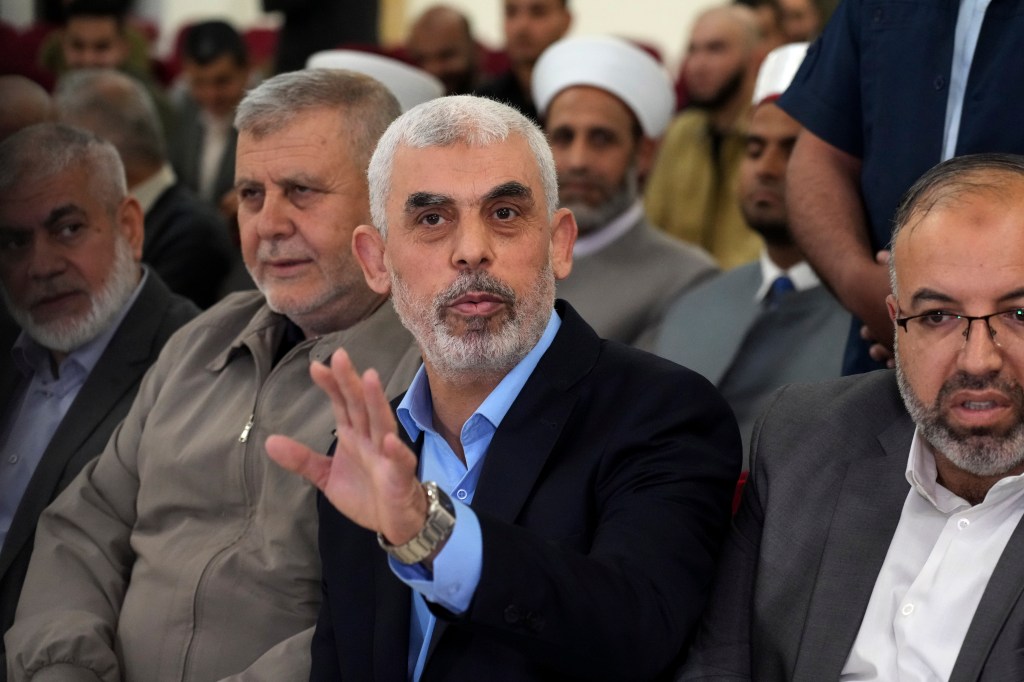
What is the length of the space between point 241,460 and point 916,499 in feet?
4.05

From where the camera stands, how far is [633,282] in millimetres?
3795

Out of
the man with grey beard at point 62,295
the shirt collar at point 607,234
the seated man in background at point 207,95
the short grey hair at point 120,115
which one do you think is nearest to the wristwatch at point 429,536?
the man with grey beard at point 62,295

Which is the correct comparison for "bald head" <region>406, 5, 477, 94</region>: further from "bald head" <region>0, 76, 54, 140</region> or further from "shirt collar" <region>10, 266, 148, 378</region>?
"shirt collar" <region>10, 266, 148, 378</region>

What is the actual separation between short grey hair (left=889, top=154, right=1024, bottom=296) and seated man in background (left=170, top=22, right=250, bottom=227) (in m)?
5.27

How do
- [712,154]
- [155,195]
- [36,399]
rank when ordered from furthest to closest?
1. [712,154]
2. [155,195]
3. [36,399]

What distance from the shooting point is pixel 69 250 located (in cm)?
319

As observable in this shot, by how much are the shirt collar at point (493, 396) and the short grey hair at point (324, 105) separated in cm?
74

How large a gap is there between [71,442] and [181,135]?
4430 mm

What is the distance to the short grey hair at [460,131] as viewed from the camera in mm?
2211

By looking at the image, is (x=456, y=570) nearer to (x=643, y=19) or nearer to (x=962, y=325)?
(x=962, y=325)

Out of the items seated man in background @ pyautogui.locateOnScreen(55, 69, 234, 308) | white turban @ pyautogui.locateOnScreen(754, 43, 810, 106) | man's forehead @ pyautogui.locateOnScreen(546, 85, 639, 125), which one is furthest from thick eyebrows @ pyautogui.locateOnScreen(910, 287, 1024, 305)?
seated man in background @ pyautogui.locateOnScreen(55, 69, 234, 308)

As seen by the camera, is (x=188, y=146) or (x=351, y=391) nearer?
(x=351, y=391)

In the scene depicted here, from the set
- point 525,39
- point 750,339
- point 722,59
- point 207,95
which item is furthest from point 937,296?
point 207,95

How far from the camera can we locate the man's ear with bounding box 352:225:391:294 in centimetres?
243
